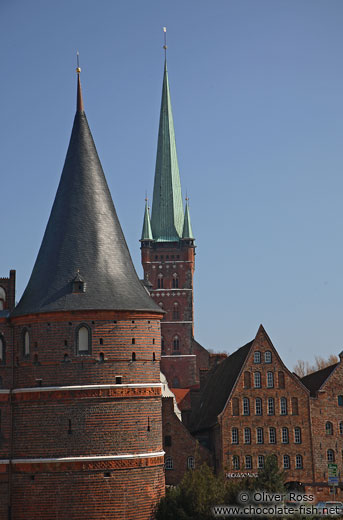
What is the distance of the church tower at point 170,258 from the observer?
111m

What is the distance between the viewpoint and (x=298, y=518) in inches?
1375

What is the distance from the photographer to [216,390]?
65125mm

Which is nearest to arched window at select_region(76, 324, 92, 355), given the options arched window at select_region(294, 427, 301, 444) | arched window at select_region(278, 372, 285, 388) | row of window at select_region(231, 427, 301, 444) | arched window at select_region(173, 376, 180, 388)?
row of window at select_region(231, 427, 301, 444)

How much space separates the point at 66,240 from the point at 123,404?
9090mm

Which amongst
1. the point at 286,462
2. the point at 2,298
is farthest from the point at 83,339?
the point at 286,462

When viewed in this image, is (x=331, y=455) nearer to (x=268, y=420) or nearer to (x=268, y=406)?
(x=268, y=420)

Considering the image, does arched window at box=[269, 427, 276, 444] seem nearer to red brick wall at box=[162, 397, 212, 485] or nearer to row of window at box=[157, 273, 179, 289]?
red brick wall at box=[162, 397, 212, 485]

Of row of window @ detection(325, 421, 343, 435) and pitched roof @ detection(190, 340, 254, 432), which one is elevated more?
pitched roof @ detection(190, 340, 254, 432)

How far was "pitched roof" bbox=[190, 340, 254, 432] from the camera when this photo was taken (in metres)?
60.3

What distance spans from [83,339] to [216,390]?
82.1ft

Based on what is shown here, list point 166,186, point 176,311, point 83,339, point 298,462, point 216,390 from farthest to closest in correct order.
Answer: point 166,186 → point 176,311 → point 216,390 → point 298,462 → point 83,339

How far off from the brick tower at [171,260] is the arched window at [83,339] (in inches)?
2624

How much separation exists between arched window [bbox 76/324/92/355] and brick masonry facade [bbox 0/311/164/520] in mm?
160

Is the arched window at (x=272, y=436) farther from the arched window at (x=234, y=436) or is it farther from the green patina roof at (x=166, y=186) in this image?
the green patina roof at (x=166, y=186)
